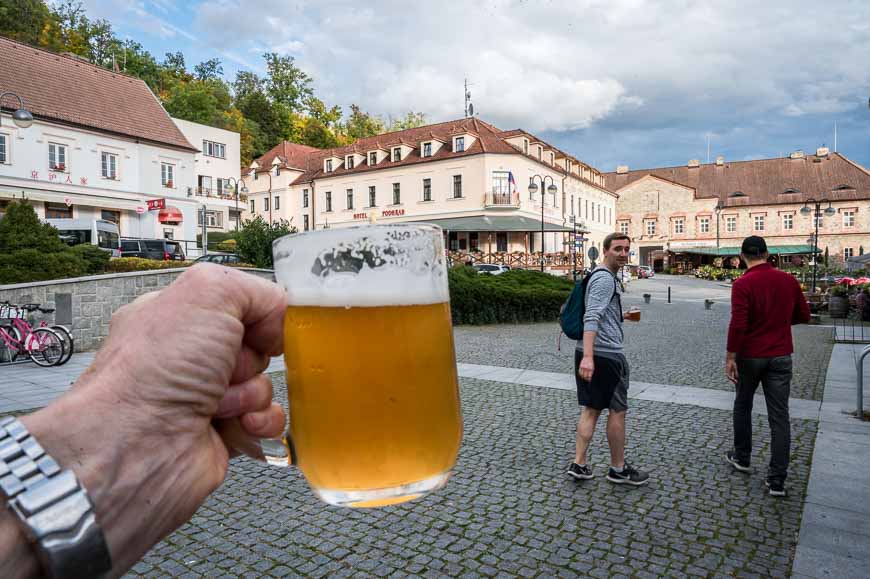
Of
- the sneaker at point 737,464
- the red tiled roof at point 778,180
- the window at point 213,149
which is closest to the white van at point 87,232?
the window at point 213,149

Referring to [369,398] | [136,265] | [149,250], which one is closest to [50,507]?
[369,398]

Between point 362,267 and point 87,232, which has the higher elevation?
point 87,232

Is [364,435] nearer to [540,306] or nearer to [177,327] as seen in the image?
[177,327]

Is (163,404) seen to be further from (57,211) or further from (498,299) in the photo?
(57,211)

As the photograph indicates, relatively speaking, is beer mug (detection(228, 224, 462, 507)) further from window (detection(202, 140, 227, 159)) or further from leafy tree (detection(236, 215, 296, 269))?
window (detection(202, 140, 227, 159))

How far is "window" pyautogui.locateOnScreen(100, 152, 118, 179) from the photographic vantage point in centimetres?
3162

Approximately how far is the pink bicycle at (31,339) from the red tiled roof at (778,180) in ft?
222

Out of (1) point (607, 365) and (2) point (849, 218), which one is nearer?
(1) point (607, 365)

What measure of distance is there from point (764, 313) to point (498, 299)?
1238 cm

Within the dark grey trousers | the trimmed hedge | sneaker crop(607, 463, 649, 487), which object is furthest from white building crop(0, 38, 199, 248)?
the dark grey trousers

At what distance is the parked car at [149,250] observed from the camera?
25.1 m

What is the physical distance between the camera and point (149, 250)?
25.6 m

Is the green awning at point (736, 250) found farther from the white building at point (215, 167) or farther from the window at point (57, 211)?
the window at point (57, 211)

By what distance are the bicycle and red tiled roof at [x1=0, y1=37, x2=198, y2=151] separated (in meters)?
22.1
